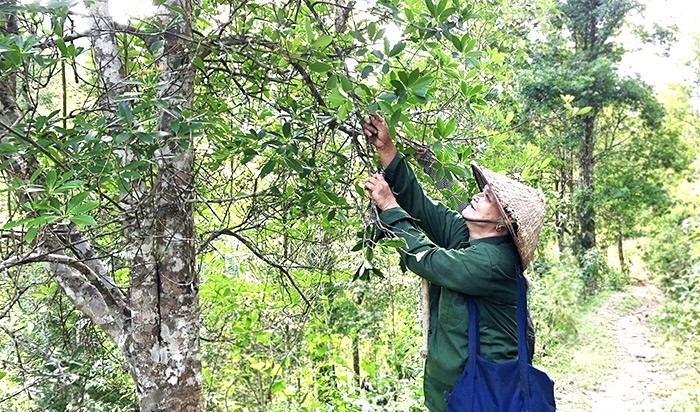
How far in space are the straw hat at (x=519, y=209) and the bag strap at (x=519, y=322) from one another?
9cm

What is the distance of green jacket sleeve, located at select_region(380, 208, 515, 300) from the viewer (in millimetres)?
1842

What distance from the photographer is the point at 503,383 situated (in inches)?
74.9

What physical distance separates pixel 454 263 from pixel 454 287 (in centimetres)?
9

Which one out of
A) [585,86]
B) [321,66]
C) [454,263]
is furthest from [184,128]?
[585,86]

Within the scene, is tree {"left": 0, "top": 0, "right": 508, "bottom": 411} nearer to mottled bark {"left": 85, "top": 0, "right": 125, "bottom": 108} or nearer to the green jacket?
mottled bark {"left": 85, "top": 0, "right": 125, "bottom": 108}

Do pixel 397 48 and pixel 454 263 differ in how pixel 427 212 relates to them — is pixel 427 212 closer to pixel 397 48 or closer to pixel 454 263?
pixel 454 263

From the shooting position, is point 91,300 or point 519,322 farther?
point 91,300

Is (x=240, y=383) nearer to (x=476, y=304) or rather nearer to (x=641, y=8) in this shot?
(x=476, y=304)

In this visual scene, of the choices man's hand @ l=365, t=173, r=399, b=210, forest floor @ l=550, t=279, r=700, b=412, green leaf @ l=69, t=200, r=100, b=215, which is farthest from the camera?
forest floor @ l=550, t=279, r=700, b=412

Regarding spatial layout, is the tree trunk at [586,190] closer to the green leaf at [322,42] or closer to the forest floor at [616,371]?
the forest floor at [616,371]

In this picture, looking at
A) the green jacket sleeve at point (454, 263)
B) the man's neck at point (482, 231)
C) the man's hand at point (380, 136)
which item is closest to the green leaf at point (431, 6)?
the man's hand at point (380, 136)

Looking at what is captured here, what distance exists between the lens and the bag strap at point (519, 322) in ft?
6.16

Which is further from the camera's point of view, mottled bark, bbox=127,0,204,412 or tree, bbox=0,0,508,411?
mottled bark, bbox=127,0,204,412

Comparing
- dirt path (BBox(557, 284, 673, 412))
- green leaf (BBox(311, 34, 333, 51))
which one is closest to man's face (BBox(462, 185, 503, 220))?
green leaf (BBox(311, 34, 333, 51))
